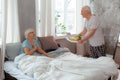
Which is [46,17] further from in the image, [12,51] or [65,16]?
[12,51]

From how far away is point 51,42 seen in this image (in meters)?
3.88

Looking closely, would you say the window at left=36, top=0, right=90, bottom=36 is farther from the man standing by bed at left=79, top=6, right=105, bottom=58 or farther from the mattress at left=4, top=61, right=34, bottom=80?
the mattress at left=4, top=61, right=34, bottom=80

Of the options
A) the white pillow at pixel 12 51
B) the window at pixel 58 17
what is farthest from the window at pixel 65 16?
the white pillow at pixel 12 51

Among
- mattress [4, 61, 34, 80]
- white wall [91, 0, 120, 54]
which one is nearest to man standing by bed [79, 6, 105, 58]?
white wall [91, 0, 120, 54]

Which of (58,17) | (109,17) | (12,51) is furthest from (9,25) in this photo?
(109,17)

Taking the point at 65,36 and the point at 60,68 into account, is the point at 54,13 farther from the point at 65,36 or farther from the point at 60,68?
the point at 60,68

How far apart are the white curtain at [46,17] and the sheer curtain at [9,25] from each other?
0.59m

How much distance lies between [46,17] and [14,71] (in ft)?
4.99

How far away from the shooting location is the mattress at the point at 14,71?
2.79 metres

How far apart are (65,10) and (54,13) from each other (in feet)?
1.78

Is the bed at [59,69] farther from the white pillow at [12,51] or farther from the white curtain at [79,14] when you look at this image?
the white curtain at [79,14]

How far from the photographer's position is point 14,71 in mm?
3012

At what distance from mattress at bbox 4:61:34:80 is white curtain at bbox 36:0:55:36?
3.52 feet

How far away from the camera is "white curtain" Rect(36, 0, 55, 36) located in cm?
409
